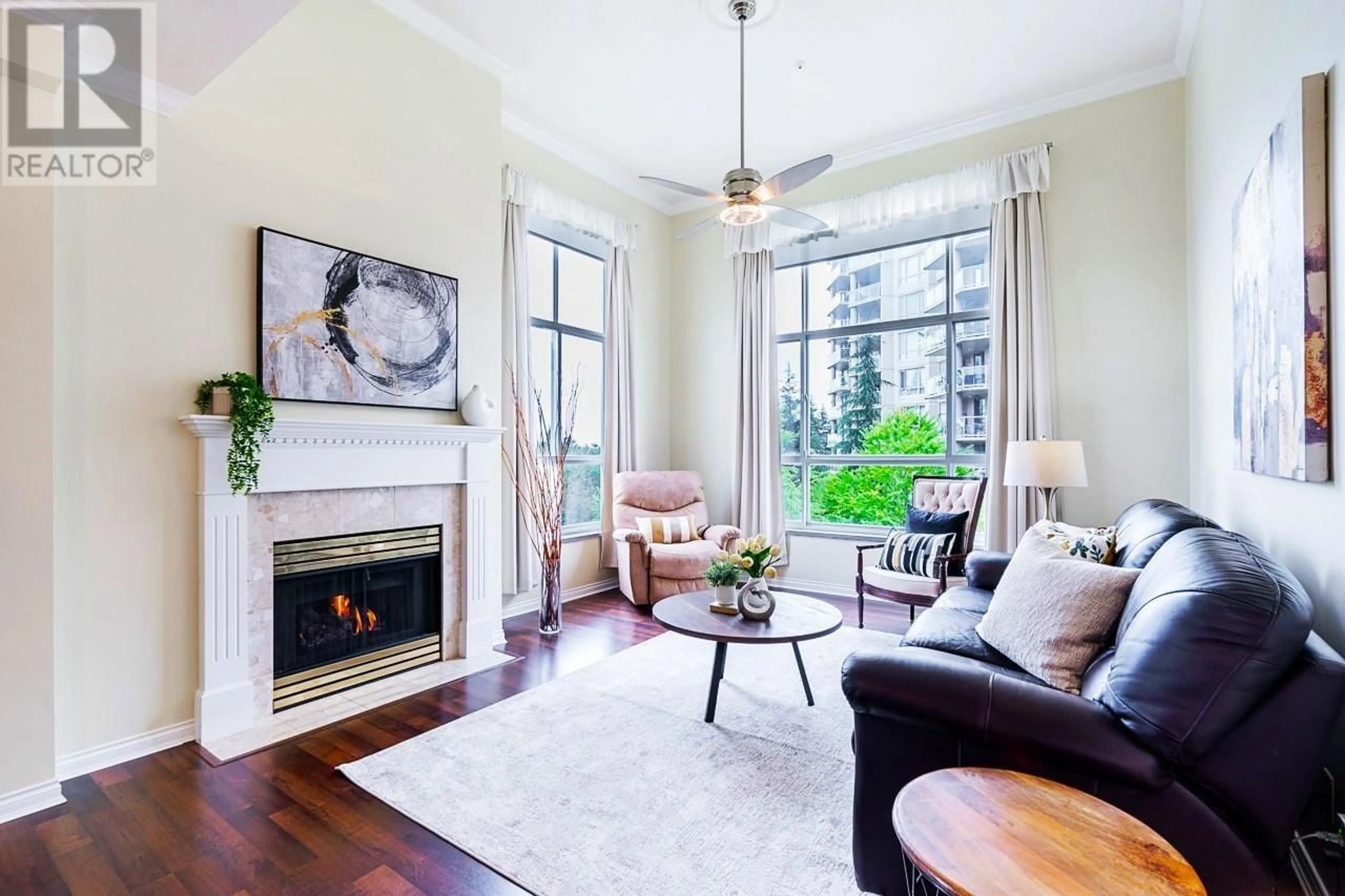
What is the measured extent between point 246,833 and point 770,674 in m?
2.33

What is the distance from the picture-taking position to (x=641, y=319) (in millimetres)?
5828

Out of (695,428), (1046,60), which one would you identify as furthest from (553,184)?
(1046,60)

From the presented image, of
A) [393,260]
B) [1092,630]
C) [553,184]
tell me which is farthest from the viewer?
[553,184]

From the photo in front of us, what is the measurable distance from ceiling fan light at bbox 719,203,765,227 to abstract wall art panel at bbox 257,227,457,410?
→ 1.62 m

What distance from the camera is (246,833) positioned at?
2020 millimetres

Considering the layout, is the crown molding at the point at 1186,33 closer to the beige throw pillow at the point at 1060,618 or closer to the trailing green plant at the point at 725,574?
the beige throw pillow at the point at 1060,618

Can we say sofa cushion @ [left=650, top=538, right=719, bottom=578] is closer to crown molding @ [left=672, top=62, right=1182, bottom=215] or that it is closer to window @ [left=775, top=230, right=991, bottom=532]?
window @ [left=775, top=230, right=991, bottom=532]

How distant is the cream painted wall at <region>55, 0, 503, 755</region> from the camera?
239 cm

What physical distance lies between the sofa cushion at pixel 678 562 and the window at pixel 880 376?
1.16 m

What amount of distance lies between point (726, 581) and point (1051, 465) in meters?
2.10

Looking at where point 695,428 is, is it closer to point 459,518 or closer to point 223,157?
point 459,518

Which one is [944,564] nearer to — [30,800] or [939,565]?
[939,565]

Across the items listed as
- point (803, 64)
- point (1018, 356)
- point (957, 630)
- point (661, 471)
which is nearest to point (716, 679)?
point (957, 630)

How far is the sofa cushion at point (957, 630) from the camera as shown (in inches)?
89.1
